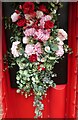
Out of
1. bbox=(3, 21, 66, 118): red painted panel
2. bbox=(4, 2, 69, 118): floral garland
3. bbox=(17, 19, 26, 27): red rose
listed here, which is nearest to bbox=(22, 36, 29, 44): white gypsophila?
bbox=(4, 2, 69, 118): floral garland

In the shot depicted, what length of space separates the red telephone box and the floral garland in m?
0.11

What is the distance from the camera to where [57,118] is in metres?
1.88

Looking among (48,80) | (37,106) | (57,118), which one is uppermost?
(48,80)

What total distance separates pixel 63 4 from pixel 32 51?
44 centimetres

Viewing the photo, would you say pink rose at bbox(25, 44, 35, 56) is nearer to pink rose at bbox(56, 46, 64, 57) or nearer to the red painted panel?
pink rose at bbox(56, 46, 64, 57)

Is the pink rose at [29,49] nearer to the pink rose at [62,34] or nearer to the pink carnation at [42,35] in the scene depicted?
the pink carnation at [42,35]

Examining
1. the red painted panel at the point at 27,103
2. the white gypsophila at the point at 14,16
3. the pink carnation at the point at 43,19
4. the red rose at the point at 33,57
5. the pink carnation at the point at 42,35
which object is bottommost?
the red painted panel at the point at 27,103

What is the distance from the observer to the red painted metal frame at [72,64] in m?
1.74

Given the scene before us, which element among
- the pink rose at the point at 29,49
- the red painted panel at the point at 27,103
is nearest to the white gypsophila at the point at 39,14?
the pink rose at the point at 29,49

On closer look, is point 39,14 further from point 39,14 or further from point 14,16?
point 14,16

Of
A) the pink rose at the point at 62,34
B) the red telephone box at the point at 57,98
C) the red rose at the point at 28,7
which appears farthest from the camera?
the red telephone box at the point at 57,98

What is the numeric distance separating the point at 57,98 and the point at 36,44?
0.52m

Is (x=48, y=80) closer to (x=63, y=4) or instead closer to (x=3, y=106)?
(x=3, y=106)

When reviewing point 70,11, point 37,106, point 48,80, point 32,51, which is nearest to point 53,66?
point 48,80
